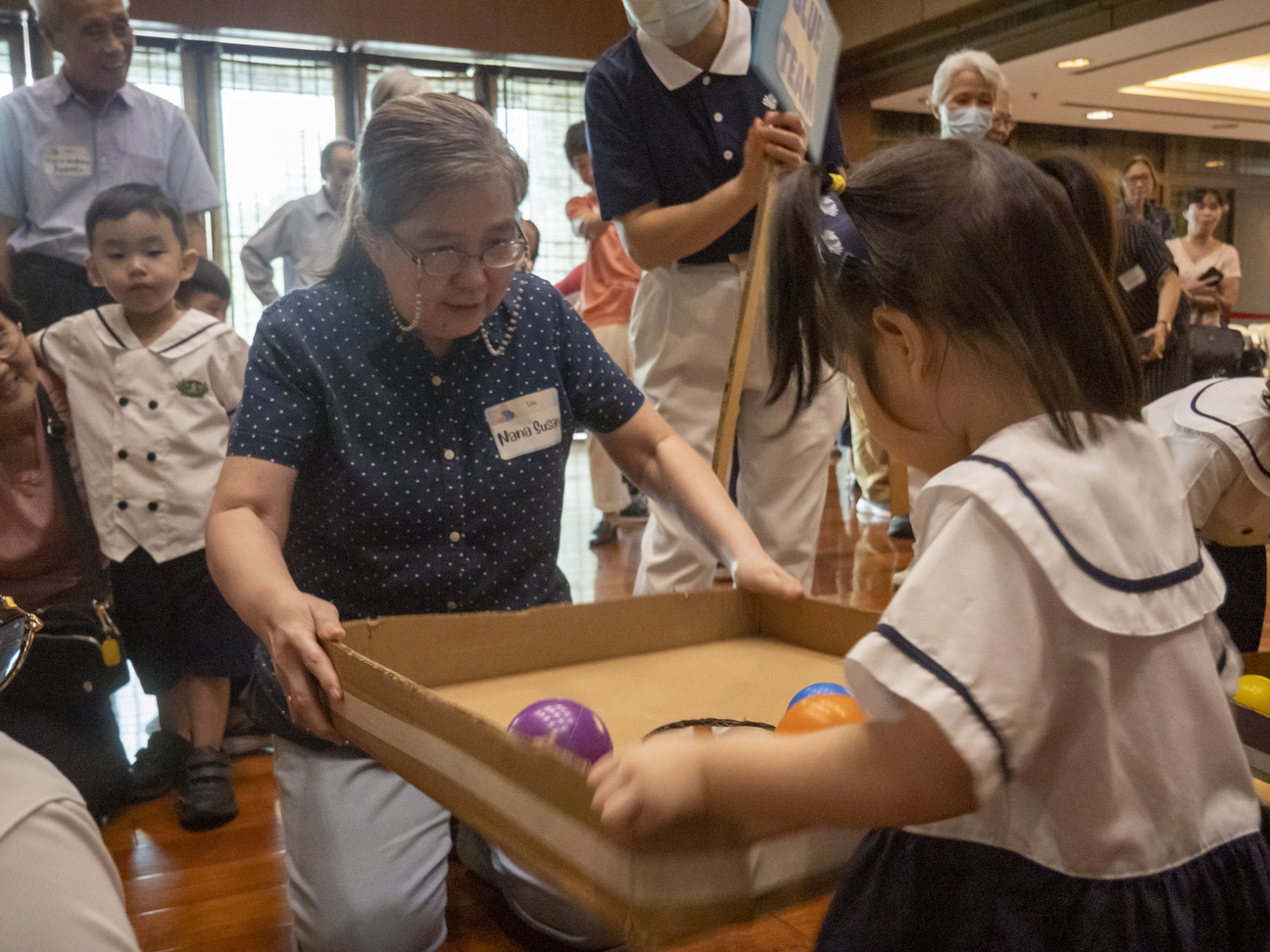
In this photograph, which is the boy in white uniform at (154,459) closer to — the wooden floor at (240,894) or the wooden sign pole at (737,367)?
the wooden floor at (240,894)

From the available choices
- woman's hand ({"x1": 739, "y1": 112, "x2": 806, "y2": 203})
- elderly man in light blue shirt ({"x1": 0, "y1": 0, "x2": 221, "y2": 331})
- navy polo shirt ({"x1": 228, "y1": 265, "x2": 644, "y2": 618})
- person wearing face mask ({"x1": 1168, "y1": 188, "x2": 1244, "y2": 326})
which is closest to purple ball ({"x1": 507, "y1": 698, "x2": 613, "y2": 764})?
navy polo shirt ({"x1": 228, "y1": 265, "x2": 644, "y2": 618})

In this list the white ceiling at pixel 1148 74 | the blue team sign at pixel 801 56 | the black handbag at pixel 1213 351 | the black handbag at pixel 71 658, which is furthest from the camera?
the white ceiling at pixel 1148 74

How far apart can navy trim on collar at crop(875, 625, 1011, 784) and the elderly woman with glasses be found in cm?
58

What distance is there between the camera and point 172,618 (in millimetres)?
1990

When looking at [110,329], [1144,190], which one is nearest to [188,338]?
[110,329]

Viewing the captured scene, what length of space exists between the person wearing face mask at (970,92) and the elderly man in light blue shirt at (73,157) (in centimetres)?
179

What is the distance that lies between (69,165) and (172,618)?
4.31ft

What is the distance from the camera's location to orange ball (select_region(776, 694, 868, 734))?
94 centimetres

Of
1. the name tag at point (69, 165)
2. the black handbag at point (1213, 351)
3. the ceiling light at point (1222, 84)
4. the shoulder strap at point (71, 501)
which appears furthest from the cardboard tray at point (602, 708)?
the ceiling light at point (1222, 84)

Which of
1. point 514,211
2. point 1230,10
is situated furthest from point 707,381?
point 1230,10

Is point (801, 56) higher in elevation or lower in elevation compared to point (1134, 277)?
higher

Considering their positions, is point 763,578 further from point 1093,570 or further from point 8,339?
point 8,339

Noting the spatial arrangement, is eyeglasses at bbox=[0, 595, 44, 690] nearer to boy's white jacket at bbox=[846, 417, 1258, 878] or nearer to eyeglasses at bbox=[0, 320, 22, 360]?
boy's white jacket at bbox=[846, 417, 1258, 878]

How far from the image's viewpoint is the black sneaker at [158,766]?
1911 millimetres
